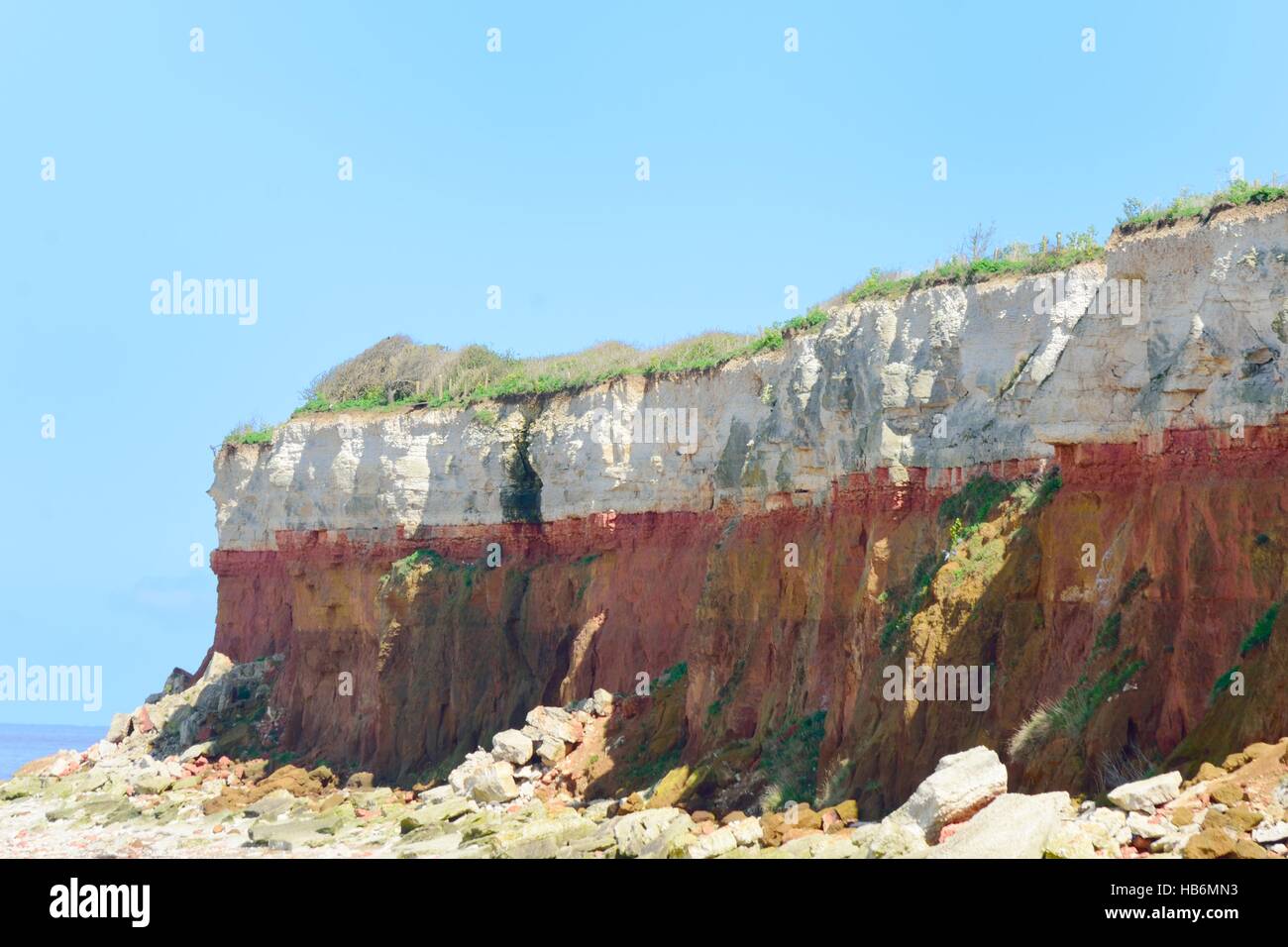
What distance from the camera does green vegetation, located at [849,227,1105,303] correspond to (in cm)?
2684

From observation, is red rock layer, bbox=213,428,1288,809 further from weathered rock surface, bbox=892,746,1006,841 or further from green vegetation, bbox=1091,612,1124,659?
weathered rock surface, bbox=892,746,1006,841

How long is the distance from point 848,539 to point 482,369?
68.2 ft

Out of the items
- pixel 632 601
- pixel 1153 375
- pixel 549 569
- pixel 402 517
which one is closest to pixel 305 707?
pixel 402 517

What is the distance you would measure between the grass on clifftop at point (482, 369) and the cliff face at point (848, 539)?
702 mm

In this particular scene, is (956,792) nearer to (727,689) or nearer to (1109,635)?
(1109,635)

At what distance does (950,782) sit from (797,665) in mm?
10140

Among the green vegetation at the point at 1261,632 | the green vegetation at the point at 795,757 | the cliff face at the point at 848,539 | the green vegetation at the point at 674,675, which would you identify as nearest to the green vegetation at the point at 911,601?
the cliff face at the point at 848,539

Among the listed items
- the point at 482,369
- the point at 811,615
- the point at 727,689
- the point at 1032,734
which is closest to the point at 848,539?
the point at 811,615

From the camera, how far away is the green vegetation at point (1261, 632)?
1847 cm

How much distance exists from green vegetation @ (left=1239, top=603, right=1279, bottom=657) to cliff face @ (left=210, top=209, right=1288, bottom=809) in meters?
0.36

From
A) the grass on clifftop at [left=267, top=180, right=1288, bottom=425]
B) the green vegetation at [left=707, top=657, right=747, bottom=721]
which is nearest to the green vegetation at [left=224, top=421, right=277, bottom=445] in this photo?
the grass on clifftop at [left=267, top=180, right=1288, bottom=425]

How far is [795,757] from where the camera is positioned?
2734 cm

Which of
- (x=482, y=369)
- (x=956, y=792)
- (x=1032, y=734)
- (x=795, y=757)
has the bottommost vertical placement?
(x=795, y=757)

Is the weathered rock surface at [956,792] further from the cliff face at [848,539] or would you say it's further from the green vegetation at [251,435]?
the green vegetation at [251,435]
